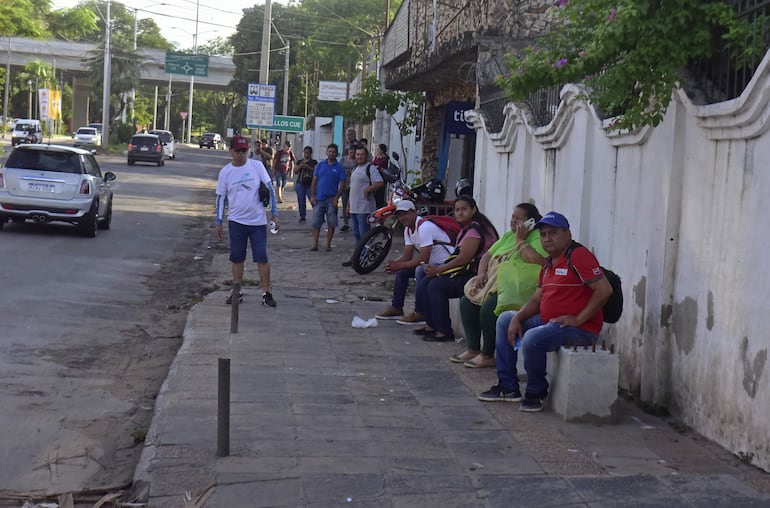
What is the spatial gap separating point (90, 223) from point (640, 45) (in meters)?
13.2

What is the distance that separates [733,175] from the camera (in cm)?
614

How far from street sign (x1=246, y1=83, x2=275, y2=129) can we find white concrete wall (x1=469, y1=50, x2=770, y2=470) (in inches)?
756

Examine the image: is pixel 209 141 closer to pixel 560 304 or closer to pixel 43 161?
pixel 43 161

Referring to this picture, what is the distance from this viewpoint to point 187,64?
5053cm

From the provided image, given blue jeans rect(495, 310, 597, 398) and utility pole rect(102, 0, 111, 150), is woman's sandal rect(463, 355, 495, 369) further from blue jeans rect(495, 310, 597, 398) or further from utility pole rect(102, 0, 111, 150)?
utility pole rect(102, 0, 111, 150)

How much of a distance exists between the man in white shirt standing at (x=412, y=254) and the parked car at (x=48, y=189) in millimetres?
8432

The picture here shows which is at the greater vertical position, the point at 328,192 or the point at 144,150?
the point at 144,150

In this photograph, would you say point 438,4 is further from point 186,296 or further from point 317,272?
point 186,296

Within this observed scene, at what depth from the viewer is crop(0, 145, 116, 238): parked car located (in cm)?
1752

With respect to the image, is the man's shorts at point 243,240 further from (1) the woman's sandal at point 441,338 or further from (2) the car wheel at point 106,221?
(2) the car wheel at point 106,221

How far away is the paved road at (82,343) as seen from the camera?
6234 mm

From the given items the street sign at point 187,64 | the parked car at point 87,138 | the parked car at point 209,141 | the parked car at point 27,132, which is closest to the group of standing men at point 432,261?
the street sign at point 187,64

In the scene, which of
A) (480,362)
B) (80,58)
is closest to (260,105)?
(480,362)

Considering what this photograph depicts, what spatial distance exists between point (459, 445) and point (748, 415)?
1.66m
